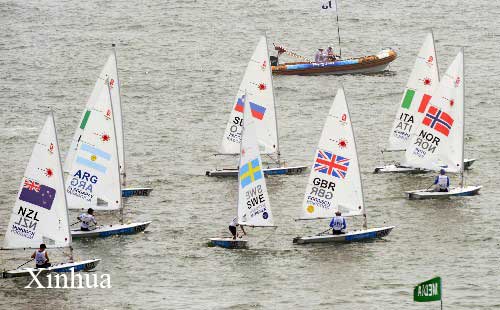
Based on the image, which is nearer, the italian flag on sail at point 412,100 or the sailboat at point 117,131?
the sailboat at point 117,131

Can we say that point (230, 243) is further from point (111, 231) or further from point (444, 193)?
point (444, 193)

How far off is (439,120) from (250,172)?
16.1 m

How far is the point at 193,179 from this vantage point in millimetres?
84438

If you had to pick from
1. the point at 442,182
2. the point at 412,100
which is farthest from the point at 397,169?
the point at 442,182

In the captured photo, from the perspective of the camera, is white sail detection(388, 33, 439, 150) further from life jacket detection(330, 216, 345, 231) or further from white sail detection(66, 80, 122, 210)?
white sail detection(66, 80, 122, 210)

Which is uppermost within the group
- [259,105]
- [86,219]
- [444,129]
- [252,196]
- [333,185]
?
[259,105]

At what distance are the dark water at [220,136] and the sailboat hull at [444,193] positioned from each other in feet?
1.66

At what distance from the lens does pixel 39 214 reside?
64.4 m

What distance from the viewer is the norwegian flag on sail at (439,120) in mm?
79625

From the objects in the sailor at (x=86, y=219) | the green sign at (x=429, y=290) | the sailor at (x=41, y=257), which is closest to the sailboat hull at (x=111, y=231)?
the sailor at (x=86, y=219)

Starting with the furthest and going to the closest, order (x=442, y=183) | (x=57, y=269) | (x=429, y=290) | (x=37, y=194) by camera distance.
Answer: (x=442, y=183), (x=37, y=194), (x=57, y=269), (x=429, y=290)

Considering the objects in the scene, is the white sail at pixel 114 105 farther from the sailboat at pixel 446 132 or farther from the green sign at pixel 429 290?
the green sign at pixel 429 290

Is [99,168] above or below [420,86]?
below

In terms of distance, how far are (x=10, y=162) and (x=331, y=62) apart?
37.3 metres
